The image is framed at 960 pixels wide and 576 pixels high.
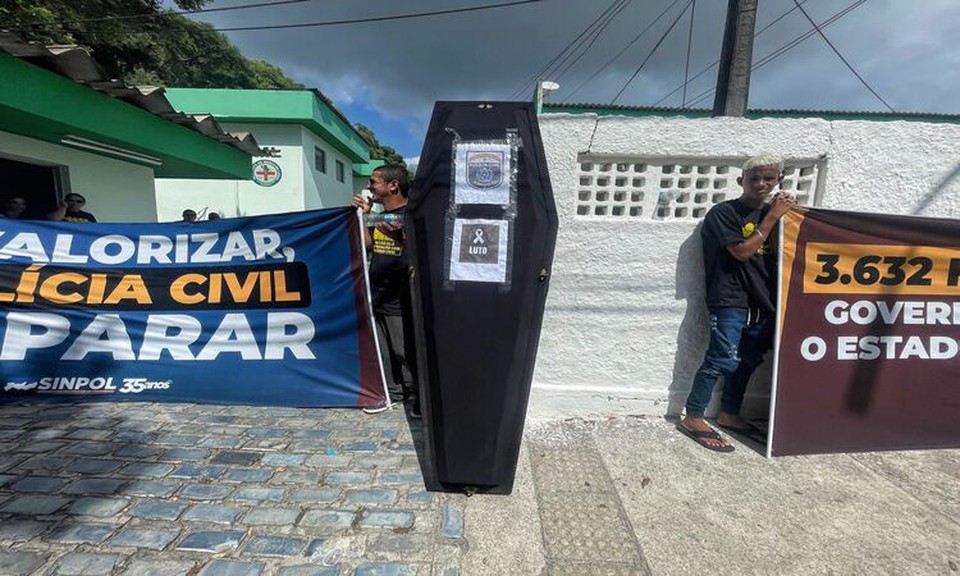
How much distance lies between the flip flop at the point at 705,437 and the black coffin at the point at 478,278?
144 centimetres

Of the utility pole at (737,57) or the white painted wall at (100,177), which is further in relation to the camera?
the white painted wall at (100,177)

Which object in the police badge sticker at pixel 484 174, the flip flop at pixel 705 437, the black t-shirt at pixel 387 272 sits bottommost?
the flip flop at pixel 705 437

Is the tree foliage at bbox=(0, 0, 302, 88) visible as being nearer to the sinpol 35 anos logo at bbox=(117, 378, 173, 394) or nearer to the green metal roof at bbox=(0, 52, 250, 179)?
the green metal roof at bbox=(0, 52, 250, 179)

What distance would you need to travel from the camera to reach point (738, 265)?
108 inches

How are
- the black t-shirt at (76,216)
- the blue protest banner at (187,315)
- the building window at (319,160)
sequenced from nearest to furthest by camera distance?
the blue protest banner at (187,315) → the black t-shirt at (76,216) → the building window at (319,160)

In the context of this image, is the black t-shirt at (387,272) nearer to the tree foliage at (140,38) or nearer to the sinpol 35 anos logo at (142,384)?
the sinpol 35 anos logo at (142,384)

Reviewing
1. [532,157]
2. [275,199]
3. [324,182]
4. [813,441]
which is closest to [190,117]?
[532,157]

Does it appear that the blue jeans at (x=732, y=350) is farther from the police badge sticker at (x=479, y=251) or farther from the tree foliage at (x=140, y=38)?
the tree foliage at (x=140, y=38)

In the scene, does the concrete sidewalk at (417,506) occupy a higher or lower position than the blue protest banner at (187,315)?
lower

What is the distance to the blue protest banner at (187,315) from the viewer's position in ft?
10.6

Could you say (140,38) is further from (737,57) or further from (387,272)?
(737,57)

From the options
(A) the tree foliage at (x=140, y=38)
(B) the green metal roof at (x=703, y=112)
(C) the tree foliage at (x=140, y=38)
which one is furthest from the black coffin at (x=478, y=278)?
(B) the green metal roof at (x=703, y=112)

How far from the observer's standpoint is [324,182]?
57.8ft

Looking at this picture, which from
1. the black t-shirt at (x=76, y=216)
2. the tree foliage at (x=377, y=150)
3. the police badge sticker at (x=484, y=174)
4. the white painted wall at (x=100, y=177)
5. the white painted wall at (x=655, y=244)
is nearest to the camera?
the police badge sticker at (x=484, y=174)
